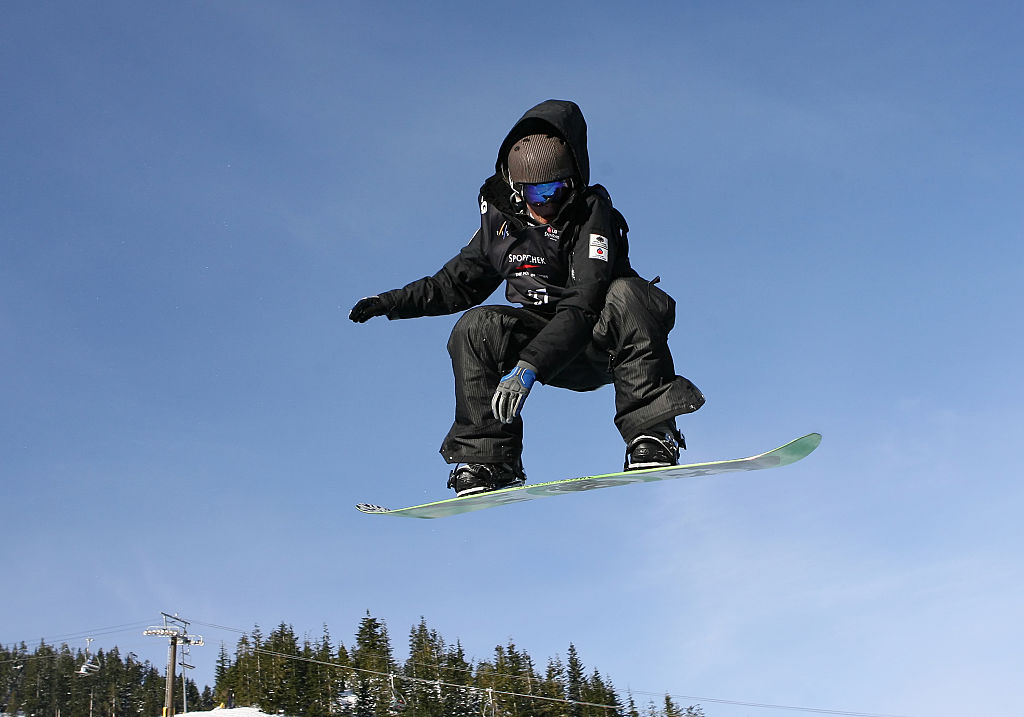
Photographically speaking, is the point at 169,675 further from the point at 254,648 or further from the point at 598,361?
the point at 254,648

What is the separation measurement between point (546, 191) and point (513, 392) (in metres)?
1.61

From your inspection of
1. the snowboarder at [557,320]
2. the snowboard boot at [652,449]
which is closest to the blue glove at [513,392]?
the snowboarder at [557,320]

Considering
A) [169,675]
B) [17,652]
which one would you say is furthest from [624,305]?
[17,652]

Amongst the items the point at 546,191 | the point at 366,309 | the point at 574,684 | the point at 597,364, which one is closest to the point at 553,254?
the point at 546,191

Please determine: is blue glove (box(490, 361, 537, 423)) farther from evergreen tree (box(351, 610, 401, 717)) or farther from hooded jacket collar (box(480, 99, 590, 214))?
evergreen tree (box(351, 610, 401, 717))

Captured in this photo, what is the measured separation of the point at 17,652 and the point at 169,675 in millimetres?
107287

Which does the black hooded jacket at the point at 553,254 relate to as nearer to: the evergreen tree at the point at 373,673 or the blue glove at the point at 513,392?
the blue glove at the point at 513,392

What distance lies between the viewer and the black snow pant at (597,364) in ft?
22.7

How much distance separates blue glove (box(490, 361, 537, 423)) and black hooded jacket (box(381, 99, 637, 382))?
0.24ft

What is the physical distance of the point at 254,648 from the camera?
118m

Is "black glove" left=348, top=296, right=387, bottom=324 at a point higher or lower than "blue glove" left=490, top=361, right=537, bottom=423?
higher

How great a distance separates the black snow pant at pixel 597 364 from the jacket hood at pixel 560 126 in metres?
0.99

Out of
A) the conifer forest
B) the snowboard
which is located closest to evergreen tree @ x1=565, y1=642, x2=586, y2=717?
the conifer forest

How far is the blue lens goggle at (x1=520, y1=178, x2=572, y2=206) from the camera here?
723 centimetres
